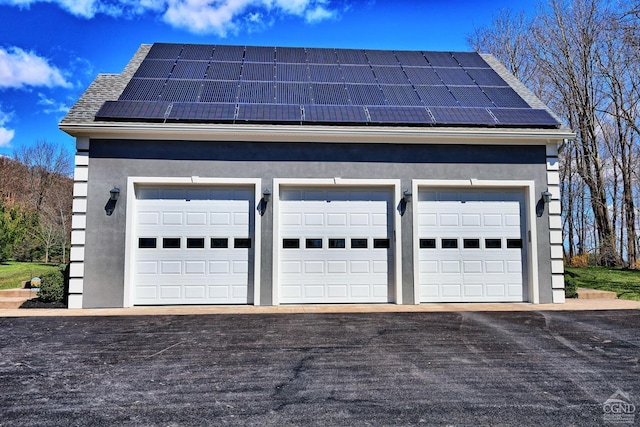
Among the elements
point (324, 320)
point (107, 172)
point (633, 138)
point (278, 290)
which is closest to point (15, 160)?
point (107, 172)

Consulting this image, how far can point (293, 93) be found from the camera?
9906 millimetres

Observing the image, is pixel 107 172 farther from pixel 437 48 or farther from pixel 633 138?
pixel 633 138

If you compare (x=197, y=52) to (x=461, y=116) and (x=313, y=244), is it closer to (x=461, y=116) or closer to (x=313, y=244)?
(x=313, y=244)

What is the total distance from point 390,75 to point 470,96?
2.24m

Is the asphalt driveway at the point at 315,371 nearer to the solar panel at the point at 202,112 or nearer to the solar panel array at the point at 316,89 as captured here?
the solar panel at the point at 202,112

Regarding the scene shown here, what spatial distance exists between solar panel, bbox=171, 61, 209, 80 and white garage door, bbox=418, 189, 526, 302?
250 inches

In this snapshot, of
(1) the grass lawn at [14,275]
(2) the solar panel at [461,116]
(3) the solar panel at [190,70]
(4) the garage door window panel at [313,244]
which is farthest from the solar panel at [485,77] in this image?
(1) the grass lawn at [14,275]

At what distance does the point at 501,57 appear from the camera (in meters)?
22.2

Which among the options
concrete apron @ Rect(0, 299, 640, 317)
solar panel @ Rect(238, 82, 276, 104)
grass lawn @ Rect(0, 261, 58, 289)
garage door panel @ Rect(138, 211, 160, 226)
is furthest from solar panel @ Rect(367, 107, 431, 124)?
grass lawn @ Rect(0, 261, 58, 289)

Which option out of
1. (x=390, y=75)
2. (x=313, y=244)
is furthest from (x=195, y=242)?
(x=390, y=75)

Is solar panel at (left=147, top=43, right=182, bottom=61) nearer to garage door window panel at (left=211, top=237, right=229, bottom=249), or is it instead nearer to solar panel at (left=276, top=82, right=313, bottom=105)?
solar panel at (left=276, top=82, right=313, bottom=105)

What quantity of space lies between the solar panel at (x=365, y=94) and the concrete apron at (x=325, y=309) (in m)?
4.62

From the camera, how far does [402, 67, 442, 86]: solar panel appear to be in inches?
430

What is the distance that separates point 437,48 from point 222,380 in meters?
12.8
